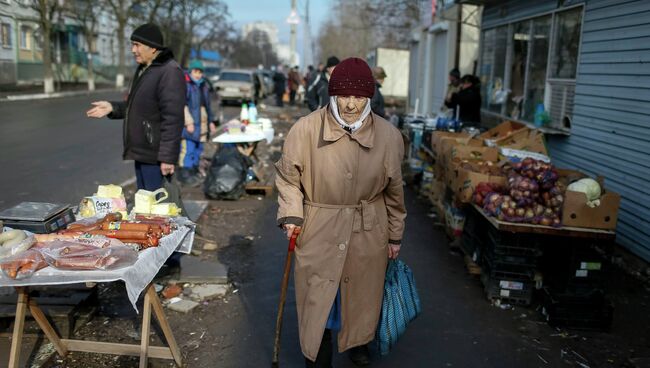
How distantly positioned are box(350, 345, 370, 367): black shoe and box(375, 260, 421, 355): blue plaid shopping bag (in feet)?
0.95

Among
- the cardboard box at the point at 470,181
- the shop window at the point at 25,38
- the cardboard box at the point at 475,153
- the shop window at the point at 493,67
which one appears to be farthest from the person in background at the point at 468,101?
the shop window at the point at 25,38

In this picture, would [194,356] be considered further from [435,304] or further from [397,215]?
[435,304]

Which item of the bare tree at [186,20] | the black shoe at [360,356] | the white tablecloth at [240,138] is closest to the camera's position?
the black shoe at [360,356]

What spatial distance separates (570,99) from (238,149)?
5186mm

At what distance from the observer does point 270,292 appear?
5184 millimetres

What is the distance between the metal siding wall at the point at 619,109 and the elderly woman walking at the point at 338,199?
3951 mm

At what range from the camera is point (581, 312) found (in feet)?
15.0

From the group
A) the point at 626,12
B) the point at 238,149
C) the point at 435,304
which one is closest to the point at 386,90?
the point at 238,149

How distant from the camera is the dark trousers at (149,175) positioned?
4973 millimetres

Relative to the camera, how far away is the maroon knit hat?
10.5ft

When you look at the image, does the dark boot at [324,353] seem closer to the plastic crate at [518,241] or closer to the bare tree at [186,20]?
the plastic crate at [518,241]

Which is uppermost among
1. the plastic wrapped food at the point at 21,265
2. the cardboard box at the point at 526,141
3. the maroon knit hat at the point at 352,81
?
the maroon knit hat at the point at 352,81

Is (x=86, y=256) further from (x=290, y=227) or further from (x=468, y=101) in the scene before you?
(x=468, y=101)

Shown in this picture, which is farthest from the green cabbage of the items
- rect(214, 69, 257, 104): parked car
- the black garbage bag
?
rect(214, 69, 257, 104): parked car
